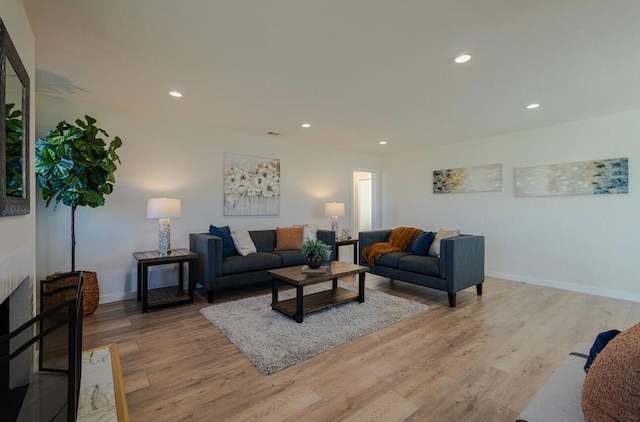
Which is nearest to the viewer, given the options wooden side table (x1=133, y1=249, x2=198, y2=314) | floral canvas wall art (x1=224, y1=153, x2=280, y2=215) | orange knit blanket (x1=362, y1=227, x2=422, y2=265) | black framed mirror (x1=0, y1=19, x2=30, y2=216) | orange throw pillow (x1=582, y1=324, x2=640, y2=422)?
orange throw pillow (x1=582, y1=324, x2=640, y2=422)

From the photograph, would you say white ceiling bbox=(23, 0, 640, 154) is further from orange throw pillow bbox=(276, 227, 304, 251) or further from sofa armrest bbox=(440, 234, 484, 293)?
orange throw pillow bbox=(276, 227, 304, 251)

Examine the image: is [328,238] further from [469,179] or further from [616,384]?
[616,384]

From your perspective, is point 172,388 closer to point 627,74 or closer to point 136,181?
point 136,181

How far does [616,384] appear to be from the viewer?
845mm

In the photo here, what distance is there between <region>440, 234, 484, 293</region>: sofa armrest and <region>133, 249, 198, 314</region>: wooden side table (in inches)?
118

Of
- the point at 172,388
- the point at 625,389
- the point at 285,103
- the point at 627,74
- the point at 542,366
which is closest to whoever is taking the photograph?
the point at 625,389

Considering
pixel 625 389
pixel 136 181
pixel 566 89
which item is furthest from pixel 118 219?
pixel 566 89

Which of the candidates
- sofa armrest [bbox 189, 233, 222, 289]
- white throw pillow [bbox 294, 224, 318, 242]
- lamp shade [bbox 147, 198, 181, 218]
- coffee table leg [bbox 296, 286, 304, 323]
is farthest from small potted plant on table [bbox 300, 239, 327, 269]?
lamp shade [bbox 147, 198, 181, 218]

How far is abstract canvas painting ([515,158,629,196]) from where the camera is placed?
12.5 ft

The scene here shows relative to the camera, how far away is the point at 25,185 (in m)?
1.71

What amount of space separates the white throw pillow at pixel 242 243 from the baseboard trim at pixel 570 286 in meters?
3.96

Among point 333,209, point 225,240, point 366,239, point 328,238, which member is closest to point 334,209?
point 333,209

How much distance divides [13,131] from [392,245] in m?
4.25

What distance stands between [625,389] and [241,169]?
4.55 meters
